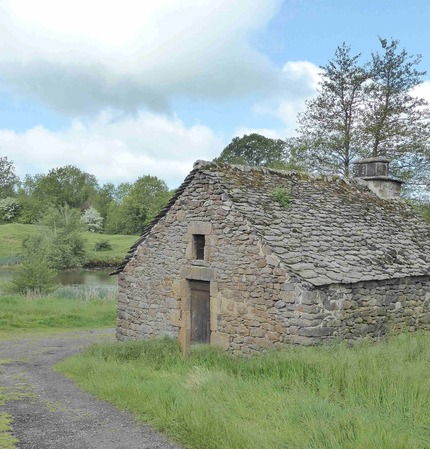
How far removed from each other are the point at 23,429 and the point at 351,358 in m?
4.78

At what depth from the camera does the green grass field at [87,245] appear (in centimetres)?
5397

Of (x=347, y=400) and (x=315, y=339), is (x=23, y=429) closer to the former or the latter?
(x=347, y=400)

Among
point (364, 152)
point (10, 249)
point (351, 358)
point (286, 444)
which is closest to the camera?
point (286, 444)

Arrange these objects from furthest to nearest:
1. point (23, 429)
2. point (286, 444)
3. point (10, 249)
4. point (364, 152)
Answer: point (10, 249)
point (364, 152)
point (23, 429)
point (286, 444)

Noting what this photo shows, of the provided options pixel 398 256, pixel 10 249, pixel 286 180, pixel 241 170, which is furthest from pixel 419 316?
pixel 10 249

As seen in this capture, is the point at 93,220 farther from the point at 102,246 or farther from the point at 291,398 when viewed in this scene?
the point at 291,398

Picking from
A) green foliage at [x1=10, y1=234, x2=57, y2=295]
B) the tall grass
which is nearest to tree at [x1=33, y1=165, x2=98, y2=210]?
green foliage at [x1=10, y1=234, x2=57, y2=295]

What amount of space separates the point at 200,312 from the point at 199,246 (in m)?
1.61

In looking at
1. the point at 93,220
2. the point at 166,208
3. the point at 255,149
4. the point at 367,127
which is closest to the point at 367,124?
the point at 367,127

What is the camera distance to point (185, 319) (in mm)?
13094

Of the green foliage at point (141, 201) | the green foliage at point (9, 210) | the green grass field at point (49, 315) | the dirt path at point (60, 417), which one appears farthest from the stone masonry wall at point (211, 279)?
the green foliage at point (9, 210)

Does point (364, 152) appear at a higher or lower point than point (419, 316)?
higher

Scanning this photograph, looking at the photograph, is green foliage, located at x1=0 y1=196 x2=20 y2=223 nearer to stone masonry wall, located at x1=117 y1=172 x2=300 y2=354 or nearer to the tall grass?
stone masonry wall, located at x1=117 y1=172 x2=300 y2=354

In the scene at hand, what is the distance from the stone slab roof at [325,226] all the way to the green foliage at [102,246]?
149 ft
